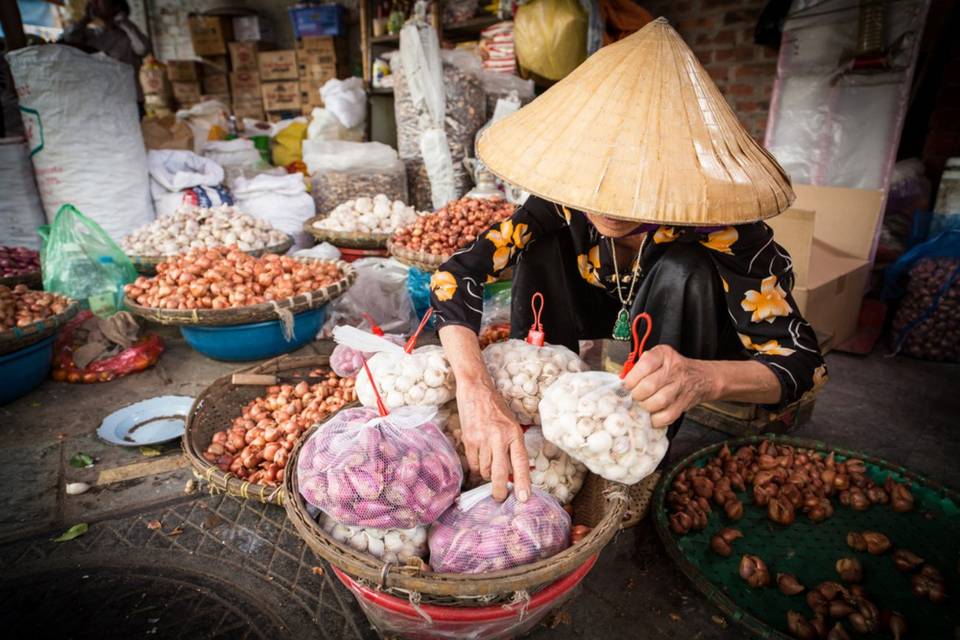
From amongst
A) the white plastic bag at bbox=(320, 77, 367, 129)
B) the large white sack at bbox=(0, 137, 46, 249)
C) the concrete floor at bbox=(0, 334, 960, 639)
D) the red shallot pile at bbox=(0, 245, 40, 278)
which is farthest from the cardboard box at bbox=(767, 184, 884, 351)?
the large white sack at bbox=(0, 137, 46, 249)

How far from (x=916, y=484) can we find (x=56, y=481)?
284 cm

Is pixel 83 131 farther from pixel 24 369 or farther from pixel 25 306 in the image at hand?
pixel 24 369

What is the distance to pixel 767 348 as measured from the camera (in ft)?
4.29

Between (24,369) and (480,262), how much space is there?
2193 millimetres

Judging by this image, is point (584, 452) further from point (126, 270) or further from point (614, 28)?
point (614, 28)

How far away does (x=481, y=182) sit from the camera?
3514 mm

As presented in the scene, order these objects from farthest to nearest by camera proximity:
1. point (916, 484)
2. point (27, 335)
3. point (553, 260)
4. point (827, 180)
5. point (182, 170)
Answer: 1. point (182, 170)
2. point (827, 180)
3. point (27, 335)
4. point (553, 260)
5. point (916, 484)

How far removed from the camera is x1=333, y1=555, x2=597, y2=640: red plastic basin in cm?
101

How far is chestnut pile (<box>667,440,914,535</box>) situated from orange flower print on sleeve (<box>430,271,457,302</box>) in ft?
3.04

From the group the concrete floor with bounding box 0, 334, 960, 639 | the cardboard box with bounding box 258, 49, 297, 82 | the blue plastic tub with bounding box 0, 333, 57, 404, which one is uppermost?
the cardboard box with bounding box 258, 49, 297, 82

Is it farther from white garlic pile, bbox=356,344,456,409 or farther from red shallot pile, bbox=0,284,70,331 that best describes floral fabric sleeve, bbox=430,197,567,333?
red shallot pile, bbox=0,284,70,331

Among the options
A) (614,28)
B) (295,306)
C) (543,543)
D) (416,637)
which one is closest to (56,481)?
(295,306)

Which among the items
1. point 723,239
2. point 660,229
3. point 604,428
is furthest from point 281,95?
point 604,428

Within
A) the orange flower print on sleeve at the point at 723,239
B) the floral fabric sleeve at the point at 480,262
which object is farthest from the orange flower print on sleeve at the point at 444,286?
the orange flower print on sleeve at the point at 723,239
